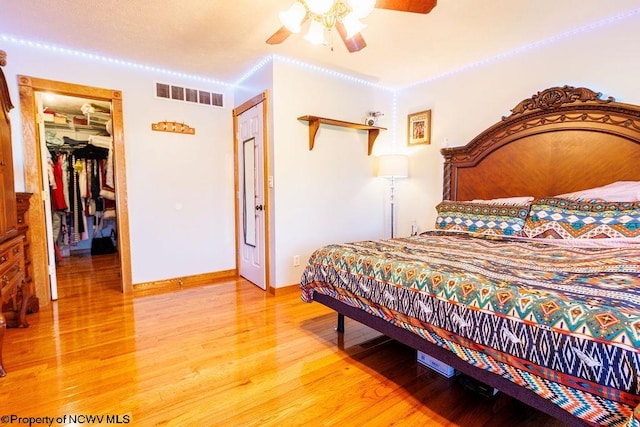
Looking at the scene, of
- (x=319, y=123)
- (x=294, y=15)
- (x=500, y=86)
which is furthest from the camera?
(x=319, y=123)

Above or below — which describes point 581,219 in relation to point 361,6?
below

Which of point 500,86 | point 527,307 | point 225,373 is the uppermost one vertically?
point 500,86

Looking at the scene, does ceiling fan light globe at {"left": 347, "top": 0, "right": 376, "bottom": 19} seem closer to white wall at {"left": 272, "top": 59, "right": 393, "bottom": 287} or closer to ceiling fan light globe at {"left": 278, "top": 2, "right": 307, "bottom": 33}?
ceiling fan light globe at {"left": 278, "top": 2, "right": 307, "bottom": 33}

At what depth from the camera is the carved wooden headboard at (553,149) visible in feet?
8.22

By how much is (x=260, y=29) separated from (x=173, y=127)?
63.4 inches

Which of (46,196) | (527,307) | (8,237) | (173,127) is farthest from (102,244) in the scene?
(527,307)

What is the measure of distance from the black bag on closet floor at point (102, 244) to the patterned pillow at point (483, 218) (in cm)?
554

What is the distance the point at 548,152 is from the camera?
289cm

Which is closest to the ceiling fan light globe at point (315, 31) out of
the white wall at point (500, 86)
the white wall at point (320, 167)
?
the white wall at point (320, 167)

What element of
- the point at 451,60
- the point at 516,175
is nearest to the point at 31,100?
the point at 451,60

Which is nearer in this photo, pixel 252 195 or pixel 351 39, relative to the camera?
pixel 351 39

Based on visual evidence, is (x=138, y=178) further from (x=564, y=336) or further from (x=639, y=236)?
(x=639, y=236)

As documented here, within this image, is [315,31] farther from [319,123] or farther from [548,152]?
[548,152]

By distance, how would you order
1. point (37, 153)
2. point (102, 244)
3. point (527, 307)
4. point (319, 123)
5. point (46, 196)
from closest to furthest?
1. point (527, 307)
2. point (37, 153)
3. point (46, 196)
4. point (319, 123)
5. point (102, 244)
